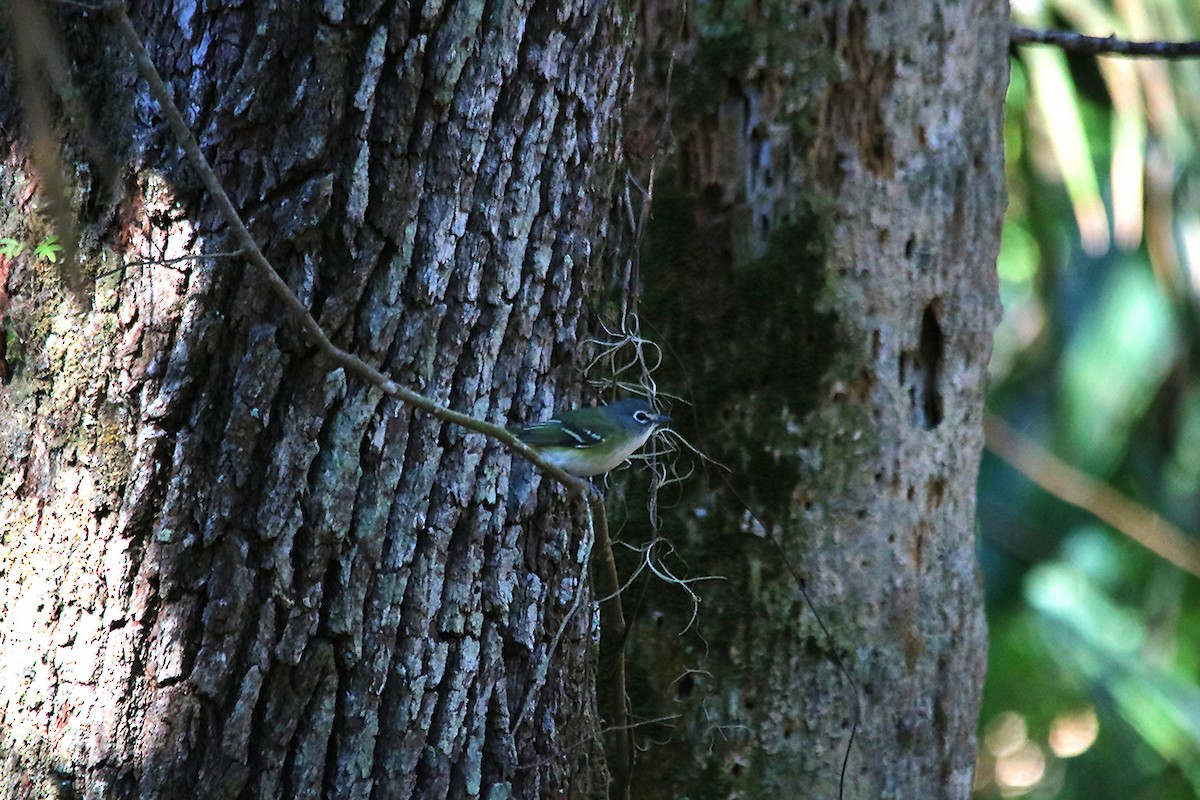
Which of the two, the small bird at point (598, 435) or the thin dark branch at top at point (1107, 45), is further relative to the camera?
the thin dark branch at top at point (1107, 45)

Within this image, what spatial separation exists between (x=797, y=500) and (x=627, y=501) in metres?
0.47

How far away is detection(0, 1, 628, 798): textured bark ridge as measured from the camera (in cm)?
199

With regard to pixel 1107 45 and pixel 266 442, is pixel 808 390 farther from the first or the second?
pixel 266 442

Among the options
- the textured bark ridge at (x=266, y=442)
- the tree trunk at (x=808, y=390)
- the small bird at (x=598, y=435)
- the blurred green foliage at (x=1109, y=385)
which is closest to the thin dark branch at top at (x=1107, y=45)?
the tree trunk at (x=808, y=390)

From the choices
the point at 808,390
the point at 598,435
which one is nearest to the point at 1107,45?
the point at 808,390

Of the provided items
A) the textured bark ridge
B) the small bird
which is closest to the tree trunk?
the small bird

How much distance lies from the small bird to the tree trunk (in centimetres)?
34

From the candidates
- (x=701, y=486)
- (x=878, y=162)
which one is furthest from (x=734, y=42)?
(x=701, y=486)

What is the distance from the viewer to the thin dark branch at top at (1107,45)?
340 centimetres

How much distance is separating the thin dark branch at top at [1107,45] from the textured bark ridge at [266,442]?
2134mm

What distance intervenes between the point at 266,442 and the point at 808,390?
1680 millimetres

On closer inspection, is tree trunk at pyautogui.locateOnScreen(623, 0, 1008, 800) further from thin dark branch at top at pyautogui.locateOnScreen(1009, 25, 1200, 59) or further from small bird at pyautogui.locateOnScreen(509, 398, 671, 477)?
thin dark branch at top at pyautogui.locateOnScreen(1009, 25, 1200, 59)

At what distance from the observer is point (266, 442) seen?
6.59 ft

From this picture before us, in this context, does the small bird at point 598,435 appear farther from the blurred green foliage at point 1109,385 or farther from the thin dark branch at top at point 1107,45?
the blurred green foliage at point 1109,385
